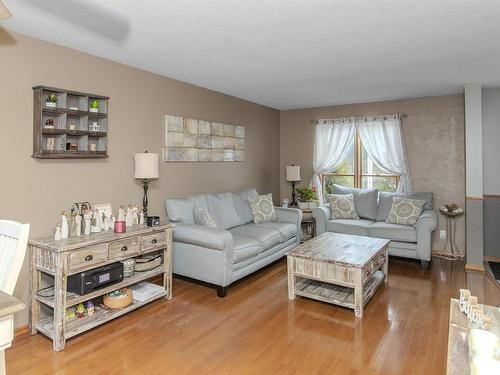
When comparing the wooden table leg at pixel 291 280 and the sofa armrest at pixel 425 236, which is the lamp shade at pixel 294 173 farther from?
the wooden table leg at pixel 291 280

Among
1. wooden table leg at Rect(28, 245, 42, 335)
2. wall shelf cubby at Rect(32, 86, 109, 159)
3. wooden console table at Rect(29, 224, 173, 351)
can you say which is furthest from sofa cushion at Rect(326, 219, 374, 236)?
wooden table leg at Rect(28, 245, 42, 335)

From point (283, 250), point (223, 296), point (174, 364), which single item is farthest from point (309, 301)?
point (174, 364)

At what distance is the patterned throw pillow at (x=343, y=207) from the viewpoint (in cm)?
501

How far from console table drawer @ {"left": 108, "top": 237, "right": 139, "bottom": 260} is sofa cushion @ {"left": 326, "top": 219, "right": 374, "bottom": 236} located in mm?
2932

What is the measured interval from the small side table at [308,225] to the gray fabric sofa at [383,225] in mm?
227

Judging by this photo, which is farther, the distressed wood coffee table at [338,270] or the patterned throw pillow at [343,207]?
the patterned throw pillow at [343,207]

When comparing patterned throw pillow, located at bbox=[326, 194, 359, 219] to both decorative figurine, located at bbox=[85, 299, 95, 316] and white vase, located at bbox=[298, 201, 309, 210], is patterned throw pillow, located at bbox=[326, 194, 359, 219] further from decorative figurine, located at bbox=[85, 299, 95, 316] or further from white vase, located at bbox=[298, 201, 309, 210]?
decorative figurine, located at bbox=[85, 299, 95, 316]

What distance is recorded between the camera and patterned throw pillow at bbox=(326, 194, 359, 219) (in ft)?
16.4

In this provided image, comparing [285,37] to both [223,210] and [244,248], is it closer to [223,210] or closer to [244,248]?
[244,248]

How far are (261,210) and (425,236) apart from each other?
83.7 inches

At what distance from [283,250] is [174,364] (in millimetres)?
2388

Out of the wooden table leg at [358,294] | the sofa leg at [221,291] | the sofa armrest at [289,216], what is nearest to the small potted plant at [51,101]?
the sofa leg at [221,291]

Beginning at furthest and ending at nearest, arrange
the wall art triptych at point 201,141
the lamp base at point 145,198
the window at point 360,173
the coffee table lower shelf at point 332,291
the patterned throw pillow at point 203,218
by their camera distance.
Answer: the window at point 360,173 → the wall art triptych at point 201,141 → the patterned throw pillow at point 203,218 → the lamp base at point 145,198 → the coffee table lower shelf at point 332,291

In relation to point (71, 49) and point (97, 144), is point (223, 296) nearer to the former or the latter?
point (97, 144)
